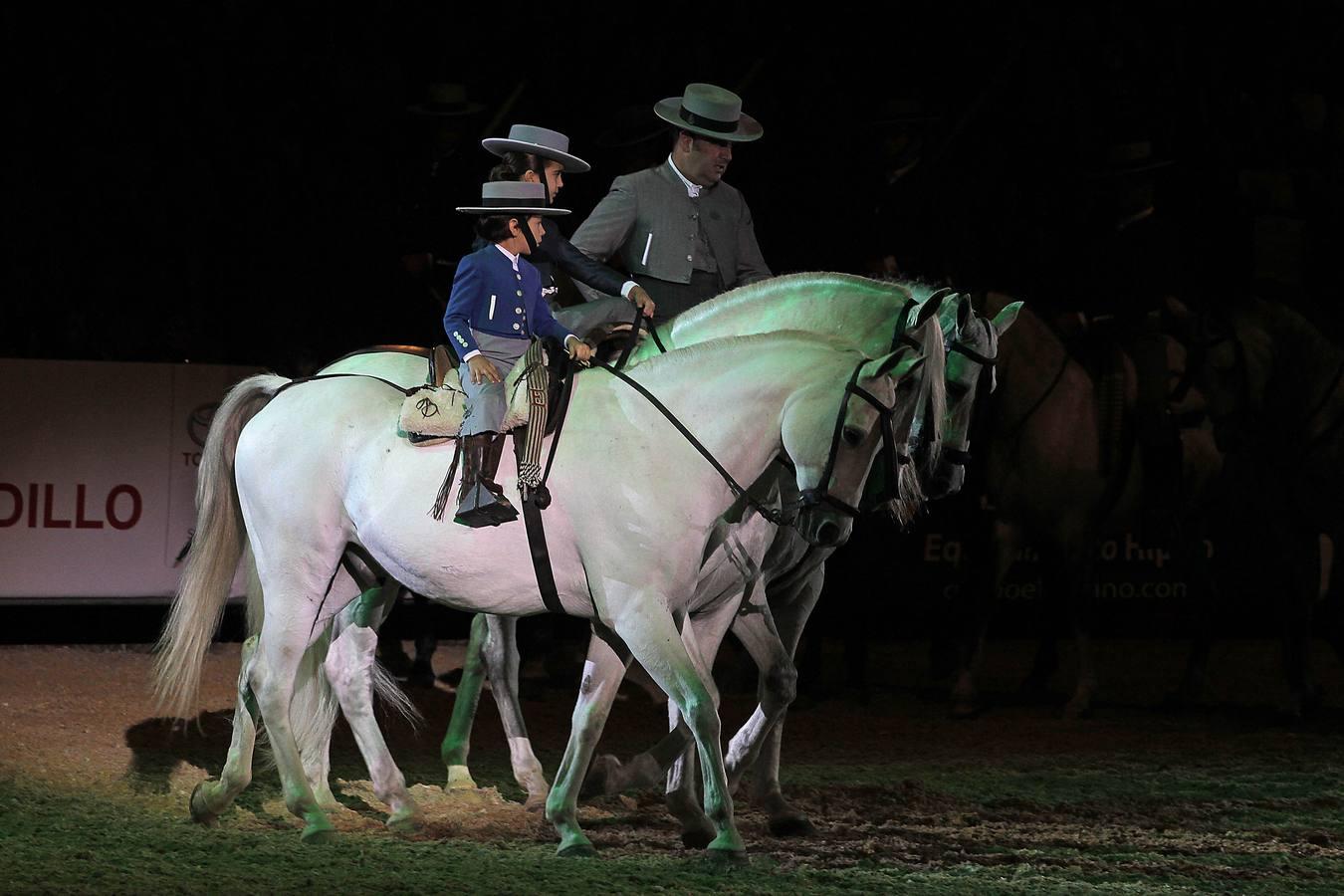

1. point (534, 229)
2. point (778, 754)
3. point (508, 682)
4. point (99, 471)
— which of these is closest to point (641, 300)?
point (534, 229)

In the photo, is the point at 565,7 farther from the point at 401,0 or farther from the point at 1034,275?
the point at 1034,275

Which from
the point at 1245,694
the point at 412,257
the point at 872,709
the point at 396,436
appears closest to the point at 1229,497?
the point at 1245,694

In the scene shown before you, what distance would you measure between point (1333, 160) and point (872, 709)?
20.5 ft

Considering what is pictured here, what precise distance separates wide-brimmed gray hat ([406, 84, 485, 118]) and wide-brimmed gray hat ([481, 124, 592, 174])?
533 cm

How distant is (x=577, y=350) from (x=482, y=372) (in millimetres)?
319

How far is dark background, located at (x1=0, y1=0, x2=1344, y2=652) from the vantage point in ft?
36.1

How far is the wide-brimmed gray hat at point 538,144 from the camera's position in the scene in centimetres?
583

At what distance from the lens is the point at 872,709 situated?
980 cm

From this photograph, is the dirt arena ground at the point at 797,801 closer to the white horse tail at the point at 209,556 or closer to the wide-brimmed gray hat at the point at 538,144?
the white horse tail at the point at 209,556

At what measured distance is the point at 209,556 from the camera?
618 cm

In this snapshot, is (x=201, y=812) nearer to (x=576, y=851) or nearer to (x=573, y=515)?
(x=576, y=851)

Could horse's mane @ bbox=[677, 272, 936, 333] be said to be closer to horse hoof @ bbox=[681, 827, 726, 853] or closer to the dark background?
horse hoof @ bbox=[681, 827, 726, 853]

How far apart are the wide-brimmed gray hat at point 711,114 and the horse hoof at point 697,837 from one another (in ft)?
8.47

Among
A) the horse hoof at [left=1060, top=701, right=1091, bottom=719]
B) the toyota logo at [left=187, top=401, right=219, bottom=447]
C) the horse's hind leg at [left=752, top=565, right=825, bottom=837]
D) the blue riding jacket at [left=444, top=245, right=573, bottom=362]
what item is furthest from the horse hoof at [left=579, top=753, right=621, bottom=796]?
the toyota logo at [left=187, top=401, right=219, bottom=447]
